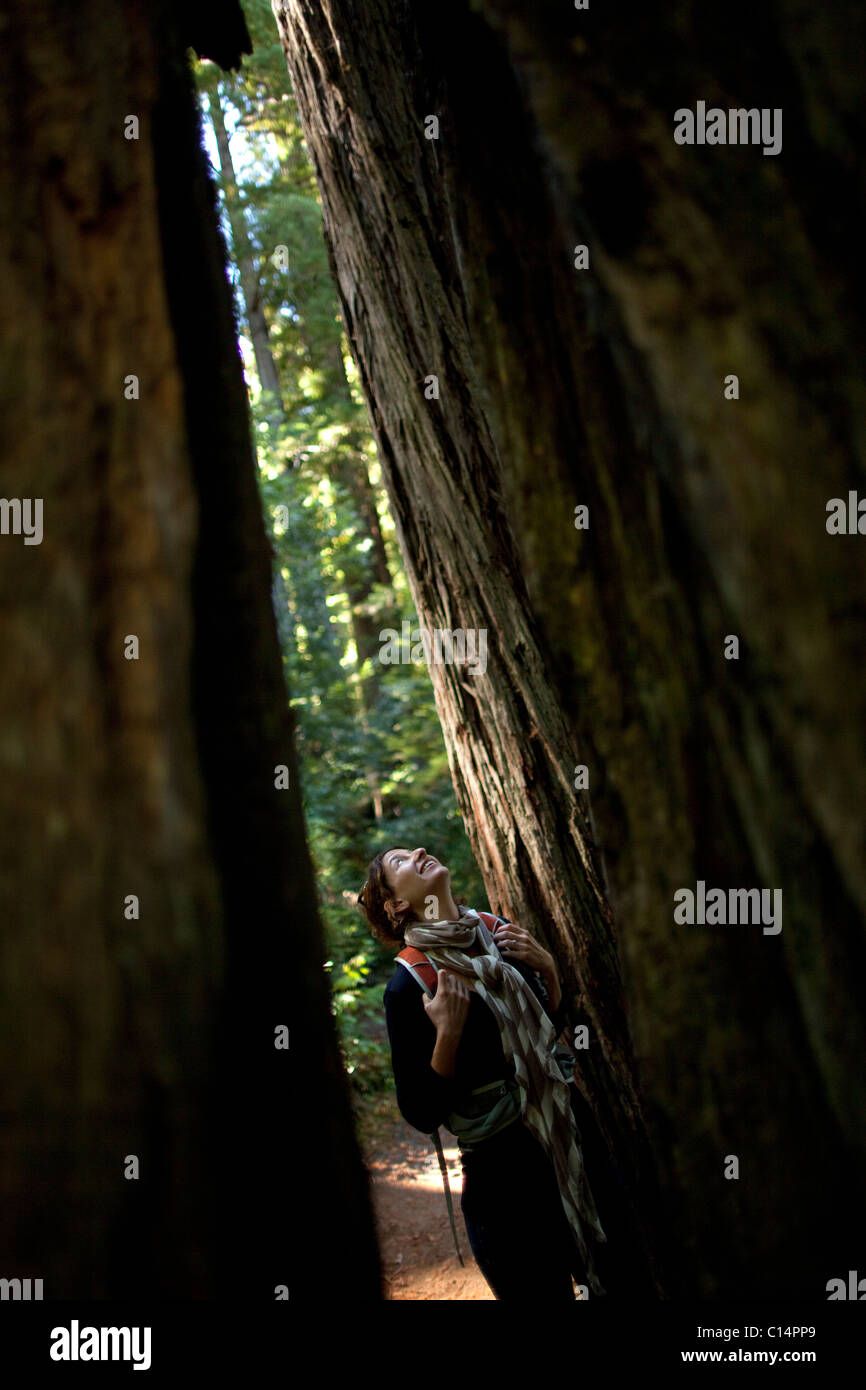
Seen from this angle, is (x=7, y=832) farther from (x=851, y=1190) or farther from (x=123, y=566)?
(x=851, y=1190)

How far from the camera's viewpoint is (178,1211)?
985 mm

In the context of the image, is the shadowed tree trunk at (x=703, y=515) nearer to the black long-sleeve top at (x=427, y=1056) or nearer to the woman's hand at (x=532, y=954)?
the black long-sleeve top at (x=427, y=1056)

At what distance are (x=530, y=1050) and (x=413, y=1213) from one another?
490cm

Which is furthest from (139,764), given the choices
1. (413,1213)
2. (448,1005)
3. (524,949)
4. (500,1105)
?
(413,1213)

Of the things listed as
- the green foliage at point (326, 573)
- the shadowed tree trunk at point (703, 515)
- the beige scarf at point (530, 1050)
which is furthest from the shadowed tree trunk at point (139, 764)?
the green foliage at point (326, 573)

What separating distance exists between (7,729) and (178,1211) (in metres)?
0.60

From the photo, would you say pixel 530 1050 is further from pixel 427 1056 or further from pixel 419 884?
pixel 419 884

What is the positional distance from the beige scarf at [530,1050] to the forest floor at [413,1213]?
221 centimetres

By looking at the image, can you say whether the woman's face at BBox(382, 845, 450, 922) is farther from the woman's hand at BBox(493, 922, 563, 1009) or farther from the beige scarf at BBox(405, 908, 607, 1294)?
the woman's hand at BBox(493, 922, 563, 1009)

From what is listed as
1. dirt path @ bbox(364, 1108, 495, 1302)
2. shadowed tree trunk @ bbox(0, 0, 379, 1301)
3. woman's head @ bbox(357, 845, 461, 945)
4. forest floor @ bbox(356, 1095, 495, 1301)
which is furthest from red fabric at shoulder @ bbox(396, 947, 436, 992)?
forest floor @ bbox(356, 1095, 495, 1301)

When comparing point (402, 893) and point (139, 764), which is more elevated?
point (139, 764)

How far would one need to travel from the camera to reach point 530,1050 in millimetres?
2828

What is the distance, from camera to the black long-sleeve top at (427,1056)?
272 cm

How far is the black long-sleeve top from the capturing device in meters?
2.72
